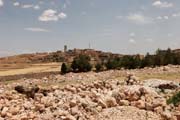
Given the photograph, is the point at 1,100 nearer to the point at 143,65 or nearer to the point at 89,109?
the point at 89,109

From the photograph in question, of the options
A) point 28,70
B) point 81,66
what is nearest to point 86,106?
point 81,66

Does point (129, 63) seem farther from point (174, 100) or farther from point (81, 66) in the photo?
point (174, 100)

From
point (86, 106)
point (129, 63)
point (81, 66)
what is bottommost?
point (81, 66)

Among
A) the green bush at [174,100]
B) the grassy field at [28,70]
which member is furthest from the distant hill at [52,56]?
the green bush at [174,100]

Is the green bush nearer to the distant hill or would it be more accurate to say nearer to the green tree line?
the green tree line

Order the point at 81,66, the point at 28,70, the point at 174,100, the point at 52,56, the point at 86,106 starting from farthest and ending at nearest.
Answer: the point at 52,56
the point at 28,70
the point at 81,66
the point at 174,100
the point at 86,106

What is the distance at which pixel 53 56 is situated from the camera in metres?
148

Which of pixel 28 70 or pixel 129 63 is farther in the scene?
pixel 28 70

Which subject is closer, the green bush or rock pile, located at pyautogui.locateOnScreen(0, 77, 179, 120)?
rock pile, located at pyautogui.locateOnScreen(0, 77, 179, 120)

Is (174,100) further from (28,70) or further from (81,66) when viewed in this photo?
(28,70)

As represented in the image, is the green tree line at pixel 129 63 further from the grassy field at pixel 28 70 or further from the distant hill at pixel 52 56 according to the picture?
the distant hill at pixel 52 56

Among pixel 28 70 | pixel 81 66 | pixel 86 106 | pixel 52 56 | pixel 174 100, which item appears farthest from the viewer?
pixel 52 56

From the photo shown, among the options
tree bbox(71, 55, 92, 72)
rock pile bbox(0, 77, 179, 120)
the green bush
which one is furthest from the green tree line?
rock pile bbox(0, 77, 179, 120)

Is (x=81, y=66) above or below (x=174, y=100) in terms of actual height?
below
